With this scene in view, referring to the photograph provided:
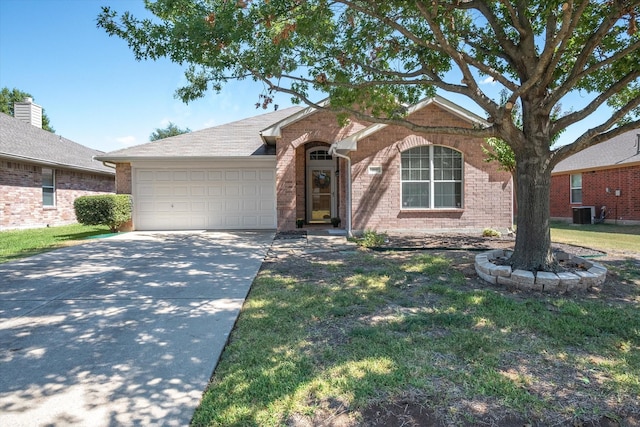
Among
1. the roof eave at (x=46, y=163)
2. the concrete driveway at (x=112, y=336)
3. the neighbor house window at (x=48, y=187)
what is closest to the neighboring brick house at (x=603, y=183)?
Answer: the concrete driveway at (x=112, y=336)

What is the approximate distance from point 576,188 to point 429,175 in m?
12.5

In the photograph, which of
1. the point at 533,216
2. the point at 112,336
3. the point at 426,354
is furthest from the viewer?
the point at 533,216

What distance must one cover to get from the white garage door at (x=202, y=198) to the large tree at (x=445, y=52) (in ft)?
19.3

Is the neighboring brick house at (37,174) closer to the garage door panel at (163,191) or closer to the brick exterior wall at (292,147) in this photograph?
the garage door panel at (163,191)

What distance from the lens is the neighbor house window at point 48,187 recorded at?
15.9 meters

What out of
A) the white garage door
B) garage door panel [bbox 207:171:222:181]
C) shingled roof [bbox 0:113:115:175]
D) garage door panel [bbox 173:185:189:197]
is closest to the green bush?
the white garage door

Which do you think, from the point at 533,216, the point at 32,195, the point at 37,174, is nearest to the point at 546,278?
the point at 533,216

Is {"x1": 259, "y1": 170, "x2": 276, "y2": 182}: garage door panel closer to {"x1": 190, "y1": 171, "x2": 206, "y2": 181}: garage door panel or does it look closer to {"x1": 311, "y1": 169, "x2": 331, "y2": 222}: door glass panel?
{"x1": 311, "y1": 169, "x2": 331, "y2": 222}: door glass panel

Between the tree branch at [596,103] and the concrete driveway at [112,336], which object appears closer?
the concrete driveway at [112,336]

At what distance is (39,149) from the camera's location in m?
15.9

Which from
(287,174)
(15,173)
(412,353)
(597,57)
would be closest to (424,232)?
(287,174)

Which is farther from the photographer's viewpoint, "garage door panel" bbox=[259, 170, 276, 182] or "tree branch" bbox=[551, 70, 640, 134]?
"garage door panel" bbox=[259, 170, 276, 182]

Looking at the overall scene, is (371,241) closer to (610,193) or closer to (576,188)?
(610,193)

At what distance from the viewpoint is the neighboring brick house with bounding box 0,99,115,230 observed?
13891 millimetres
